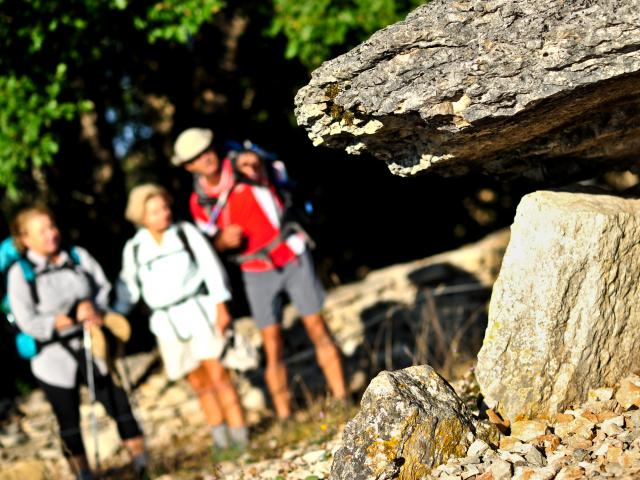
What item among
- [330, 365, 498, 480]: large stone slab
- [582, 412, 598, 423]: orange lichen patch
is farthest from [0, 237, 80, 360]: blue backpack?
[582, 412, 598, 423]: orange lichen patch

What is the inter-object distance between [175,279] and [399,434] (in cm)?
268

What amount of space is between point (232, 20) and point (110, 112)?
2150mm

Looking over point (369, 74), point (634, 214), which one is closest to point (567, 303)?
point (634, 214)

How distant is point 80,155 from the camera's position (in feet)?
30.3

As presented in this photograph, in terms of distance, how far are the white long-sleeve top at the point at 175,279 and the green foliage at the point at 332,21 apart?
2263 mm

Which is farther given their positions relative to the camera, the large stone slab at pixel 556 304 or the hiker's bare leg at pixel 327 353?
the hiker's bare leg at pixel 327 353

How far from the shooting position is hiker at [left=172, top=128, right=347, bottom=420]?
6.11m

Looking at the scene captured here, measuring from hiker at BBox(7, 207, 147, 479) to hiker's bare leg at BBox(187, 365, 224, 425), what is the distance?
0.52 m

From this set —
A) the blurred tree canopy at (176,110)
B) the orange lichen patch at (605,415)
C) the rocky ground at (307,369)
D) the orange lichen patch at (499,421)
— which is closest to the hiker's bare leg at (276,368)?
the rocky ground at (307,369)

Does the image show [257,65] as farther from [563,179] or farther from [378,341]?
[563,179]

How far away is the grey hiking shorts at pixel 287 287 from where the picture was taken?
6227 mm

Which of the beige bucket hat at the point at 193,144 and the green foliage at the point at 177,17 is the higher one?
the green foliage at the point at 177,17

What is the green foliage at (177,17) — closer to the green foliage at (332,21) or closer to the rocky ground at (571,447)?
the green foliage at (332,21)

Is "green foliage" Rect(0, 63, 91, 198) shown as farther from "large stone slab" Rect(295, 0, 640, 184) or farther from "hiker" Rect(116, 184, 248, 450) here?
"large stone slab" Rect(295, 0, 640, 184)
